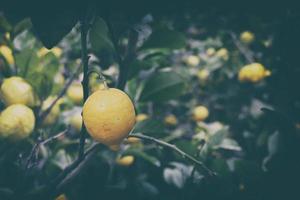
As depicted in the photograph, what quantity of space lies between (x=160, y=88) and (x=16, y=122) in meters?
0.53

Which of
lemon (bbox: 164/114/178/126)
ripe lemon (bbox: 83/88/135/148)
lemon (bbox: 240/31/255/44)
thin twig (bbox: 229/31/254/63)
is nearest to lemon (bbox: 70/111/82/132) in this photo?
ripe lemon (bbox: 83/88/135/148)

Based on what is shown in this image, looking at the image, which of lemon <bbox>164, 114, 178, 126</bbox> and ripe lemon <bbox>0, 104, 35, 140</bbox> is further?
lemon <bbox>164, 114, 178, 126</bbox>

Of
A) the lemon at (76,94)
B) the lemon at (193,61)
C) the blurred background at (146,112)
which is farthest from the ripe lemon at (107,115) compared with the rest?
the lemon at (193,61)

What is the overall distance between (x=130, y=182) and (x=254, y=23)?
4.18 ft

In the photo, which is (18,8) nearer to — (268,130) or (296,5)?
(268,130)

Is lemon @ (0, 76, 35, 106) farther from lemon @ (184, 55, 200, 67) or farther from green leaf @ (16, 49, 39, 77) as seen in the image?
lemon @ (184, 55, 200, 67)

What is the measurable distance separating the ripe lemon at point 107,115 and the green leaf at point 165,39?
1.41 ft

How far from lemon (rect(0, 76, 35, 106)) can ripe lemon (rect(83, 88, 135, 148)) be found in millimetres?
453

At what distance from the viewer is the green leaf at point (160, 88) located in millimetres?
1211

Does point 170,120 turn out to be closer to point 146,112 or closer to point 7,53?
point 146,112

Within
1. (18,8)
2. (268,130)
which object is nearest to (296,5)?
(268,130)

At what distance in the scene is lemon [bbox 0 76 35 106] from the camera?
1.04m

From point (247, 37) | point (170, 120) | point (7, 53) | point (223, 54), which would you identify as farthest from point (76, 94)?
point (247, 37)

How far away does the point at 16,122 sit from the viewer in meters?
0.94
